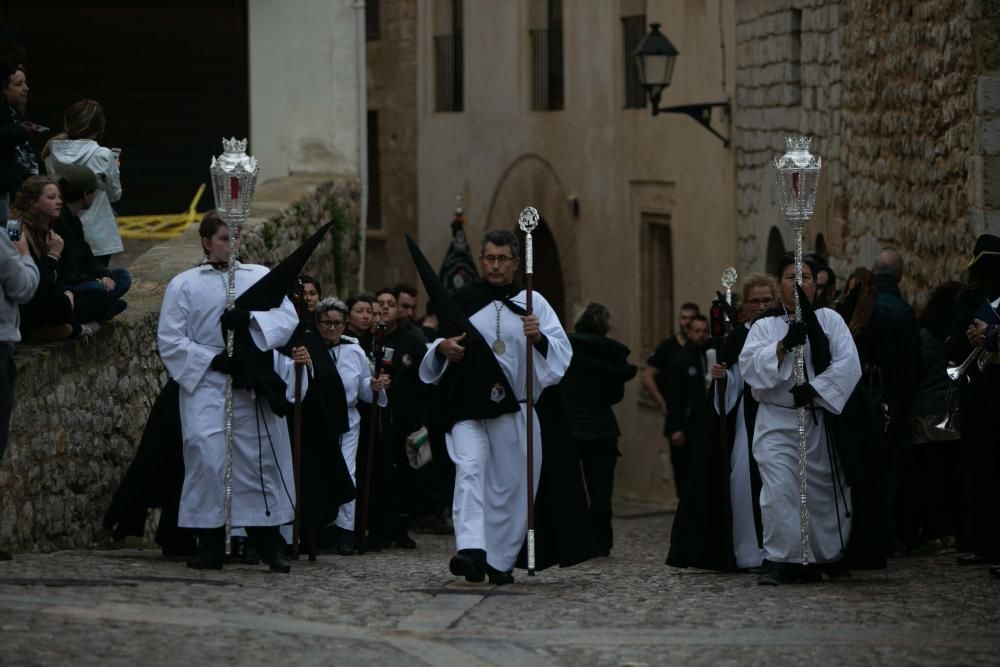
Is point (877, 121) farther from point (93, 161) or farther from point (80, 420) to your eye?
point (80, 420)

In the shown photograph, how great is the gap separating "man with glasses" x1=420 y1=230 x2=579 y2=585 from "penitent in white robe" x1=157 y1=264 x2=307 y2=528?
84cm

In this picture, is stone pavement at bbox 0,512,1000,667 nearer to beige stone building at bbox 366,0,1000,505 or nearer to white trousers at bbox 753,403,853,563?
white trousers at bbox 753,403,853,563

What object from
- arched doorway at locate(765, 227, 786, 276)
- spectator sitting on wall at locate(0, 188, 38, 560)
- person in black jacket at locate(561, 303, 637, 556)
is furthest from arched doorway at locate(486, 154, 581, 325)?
spectator sitting on wall at locate(0, 188, 38, 560)

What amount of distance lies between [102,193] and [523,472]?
12.0 feet

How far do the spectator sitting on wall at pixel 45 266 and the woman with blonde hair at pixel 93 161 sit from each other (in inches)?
59.6

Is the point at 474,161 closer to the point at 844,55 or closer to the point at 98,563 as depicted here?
the point at 844,55

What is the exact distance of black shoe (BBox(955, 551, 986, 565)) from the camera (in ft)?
35.8

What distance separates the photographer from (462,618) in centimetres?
873

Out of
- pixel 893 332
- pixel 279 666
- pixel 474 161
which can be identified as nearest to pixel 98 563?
pixel 279 666

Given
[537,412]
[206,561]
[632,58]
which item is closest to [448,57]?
[632,58]

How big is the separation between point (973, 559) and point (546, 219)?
17.4 m

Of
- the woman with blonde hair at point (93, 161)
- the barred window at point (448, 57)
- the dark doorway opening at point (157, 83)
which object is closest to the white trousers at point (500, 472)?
the woman with blonde hair at point (93, 161)

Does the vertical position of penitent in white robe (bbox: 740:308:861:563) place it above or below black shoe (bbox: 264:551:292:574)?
above

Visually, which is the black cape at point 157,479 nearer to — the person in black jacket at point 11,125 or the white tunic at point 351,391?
the person in black jacket at point 11,125
